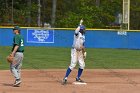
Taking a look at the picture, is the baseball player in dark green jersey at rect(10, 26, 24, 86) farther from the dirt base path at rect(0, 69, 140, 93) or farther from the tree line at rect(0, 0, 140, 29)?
the tree line at rect(0, 0, 140, 29)

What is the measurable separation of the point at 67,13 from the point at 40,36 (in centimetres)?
2414

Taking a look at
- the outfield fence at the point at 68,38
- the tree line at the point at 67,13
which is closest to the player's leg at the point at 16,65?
the outfield fence at the point at 68,38

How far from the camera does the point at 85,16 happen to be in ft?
158

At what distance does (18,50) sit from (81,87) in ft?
7.69

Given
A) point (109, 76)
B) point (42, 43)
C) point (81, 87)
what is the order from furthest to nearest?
point (42, 43), point (109, 76), point (81, 87)

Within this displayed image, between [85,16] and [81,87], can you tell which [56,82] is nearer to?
[81,87]

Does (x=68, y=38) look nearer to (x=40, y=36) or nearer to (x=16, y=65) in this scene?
(x=40, y=36)

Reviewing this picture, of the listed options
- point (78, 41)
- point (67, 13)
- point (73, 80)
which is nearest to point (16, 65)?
point (78, 41)

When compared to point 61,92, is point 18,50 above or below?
above

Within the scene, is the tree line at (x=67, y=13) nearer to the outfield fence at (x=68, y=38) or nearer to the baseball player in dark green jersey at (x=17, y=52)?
the outfield fence at (x=68, y=38)

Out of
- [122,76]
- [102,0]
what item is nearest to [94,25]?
[102,0]

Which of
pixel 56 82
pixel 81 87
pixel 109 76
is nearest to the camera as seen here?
pixel 81 87

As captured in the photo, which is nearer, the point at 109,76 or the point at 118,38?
the point at 109,76

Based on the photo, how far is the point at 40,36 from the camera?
36344 millimetres
